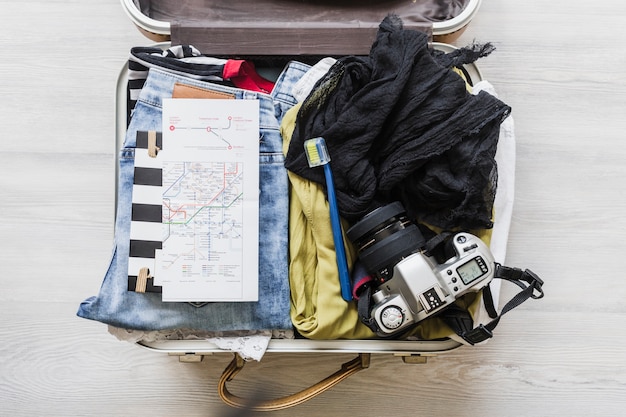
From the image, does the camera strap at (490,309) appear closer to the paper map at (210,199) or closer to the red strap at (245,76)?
the paper map at (210,199)

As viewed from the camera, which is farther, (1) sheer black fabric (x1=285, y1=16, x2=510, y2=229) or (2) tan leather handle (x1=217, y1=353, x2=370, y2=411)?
(2) tan leather handle (x1=217, y1=353, x2=370, y2=411)

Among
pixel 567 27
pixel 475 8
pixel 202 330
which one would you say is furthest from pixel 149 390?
pixel 567 27

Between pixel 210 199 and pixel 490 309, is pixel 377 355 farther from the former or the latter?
pixel 210 199

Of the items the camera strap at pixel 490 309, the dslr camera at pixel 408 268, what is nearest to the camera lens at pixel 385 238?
the dslr camera at pixel 408 268

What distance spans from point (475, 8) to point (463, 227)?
1.03 ft

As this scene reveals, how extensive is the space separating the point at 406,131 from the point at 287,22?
259 millimetres

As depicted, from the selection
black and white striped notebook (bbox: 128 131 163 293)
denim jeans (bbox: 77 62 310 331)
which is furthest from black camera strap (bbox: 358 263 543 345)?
black and white striped notebook (bbox: 128 131 163 293)

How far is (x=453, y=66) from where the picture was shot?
0.69 metres

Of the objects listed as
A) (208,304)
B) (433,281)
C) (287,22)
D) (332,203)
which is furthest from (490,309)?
(287,22)

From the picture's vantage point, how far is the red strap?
72cm

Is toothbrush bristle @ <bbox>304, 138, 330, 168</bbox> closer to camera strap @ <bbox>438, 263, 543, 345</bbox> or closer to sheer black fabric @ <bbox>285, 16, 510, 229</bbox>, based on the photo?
sheer black fabric @ <bbox>285, 16, 510, 229</bbox>

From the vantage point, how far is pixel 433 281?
63 cm

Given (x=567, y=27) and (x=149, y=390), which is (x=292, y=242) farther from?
(x=567, y=27)

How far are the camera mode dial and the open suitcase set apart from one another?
9 cm
